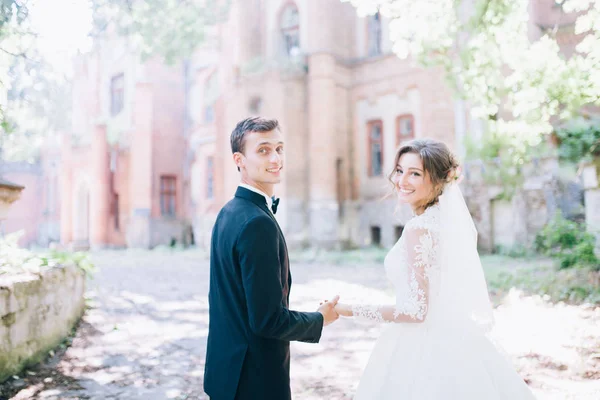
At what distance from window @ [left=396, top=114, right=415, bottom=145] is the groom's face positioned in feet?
53.6

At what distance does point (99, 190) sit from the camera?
2400 centimetres

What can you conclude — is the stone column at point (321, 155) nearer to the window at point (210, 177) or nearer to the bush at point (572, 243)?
the window at point (210, 177)

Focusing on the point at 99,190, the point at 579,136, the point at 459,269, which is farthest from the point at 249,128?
the point at 99,190

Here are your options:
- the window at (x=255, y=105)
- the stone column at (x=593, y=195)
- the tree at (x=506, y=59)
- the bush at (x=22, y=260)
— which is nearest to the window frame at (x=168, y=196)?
the window at (x=255, y=105)

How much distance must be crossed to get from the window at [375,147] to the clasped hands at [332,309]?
1660cm

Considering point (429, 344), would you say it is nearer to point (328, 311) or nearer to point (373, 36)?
point (328, 311)

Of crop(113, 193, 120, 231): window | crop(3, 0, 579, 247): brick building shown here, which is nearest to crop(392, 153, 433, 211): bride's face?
crop(3, 0, 579, 247): brick building

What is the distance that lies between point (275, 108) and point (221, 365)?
16613 mm

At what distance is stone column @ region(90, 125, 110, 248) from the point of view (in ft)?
78.5

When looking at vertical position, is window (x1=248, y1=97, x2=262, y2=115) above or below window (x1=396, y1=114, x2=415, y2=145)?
above

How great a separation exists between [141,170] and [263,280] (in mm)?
23059

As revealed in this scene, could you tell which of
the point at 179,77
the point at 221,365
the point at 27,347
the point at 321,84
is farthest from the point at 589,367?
the point at 179,77

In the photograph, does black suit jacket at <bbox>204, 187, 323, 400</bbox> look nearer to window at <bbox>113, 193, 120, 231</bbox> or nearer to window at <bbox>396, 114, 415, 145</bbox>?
window at <bbox>396, 114, 415, 145</bbox>

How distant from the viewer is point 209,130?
22016 millimetres
